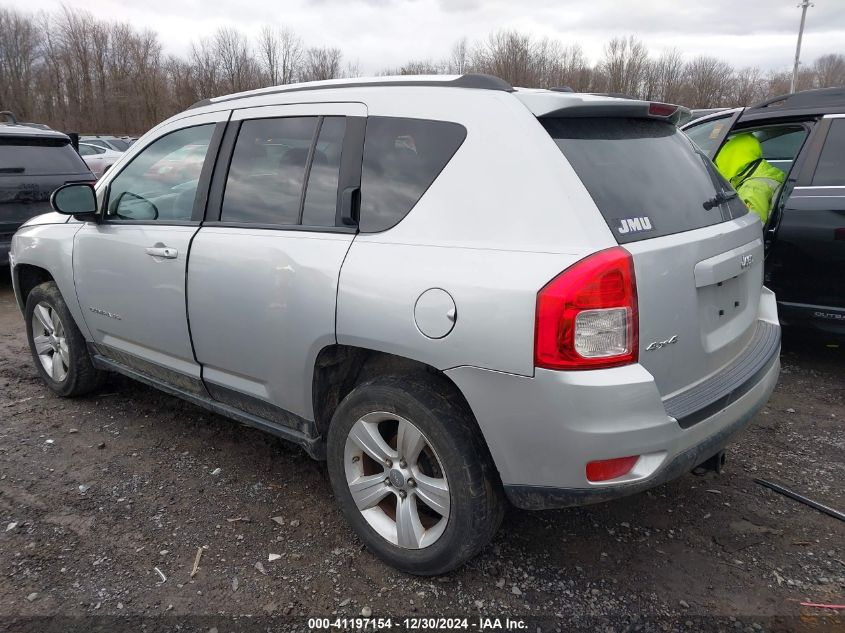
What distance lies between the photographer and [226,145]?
3.03 m

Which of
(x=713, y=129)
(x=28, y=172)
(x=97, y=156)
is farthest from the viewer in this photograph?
(x=97, y=156)

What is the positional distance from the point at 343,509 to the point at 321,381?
1.83 ft

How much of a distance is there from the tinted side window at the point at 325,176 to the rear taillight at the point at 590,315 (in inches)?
42.2

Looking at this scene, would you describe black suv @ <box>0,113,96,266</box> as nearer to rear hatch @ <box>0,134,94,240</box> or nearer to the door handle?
rear hatch @ <box>0,134,94,240</box>

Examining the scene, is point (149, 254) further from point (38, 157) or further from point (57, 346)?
point (38, 157)

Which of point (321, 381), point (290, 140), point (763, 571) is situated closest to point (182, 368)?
point (321, 381)

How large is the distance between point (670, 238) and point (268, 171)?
1756mm

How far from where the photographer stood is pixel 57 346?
4223 mm

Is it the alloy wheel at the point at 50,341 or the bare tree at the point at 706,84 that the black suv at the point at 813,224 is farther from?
the bare tree at the point at 706,84

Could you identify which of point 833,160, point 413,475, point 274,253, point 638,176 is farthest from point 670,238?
point 833,160

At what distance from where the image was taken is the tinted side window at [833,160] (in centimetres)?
424

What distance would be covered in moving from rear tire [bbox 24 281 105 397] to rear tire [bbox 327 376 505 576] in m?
2.33

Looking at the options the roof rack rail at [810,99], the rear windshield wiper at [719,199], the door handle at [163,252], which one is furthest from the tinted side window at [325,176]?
the roof rack rail at [810,99]

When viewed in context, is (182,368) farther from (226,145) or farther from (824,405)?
(824,405)
